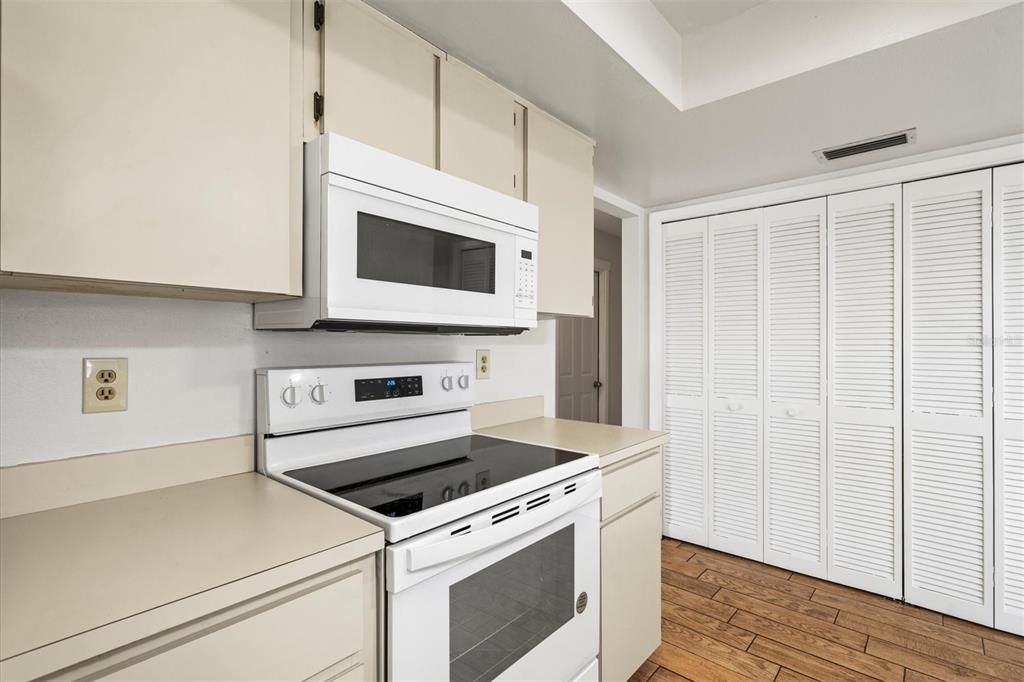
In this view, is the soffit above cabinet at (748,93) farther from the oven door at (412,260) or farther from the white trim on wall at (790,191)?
the oven door at (412,260)

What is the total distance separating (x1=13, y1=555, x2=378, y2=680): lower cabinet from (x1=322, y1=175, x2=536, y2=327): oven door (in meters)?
0.55

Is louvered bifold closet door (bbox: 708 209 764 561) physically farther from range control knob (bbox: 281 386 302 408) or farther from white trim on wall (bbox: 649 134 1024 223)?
range control knob (bbox: 281 386 302 408)

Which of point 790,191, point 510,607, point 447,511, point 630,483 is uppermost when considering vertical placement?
point 790,191

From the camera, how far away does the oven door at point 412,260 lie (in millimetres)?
1135

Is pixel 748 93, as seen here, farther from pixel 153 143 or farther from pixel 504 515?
pixel 153 143

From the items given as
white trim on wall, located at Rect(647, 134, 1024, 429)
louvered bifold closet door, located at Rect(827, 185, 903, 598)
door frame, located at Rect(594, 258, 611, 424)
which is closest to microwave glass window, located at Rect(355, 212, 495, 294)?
white trim on wall, located at Rect(647, 134, 1024, 429)

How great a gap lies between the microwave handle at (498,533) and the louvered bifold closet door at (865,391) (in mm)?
1753

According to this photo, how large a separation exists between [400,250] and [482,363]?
846 mm

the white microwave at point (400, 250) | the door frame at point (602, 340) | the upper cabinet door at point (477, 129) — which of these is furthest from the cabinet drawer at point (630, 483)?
the door frame at point (602, 340)

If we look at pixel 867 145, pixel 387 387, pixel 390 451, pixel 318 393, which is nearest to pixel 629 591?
pixel 390 451

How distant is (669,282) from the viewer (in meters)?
3.15

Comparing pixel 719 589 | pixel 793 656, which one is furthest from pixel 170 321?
pixel 719 589

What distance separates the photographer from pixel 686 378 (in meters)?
3.08

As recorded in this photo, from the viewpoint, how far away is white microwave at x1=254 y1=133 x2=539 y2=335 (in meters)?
1.13
